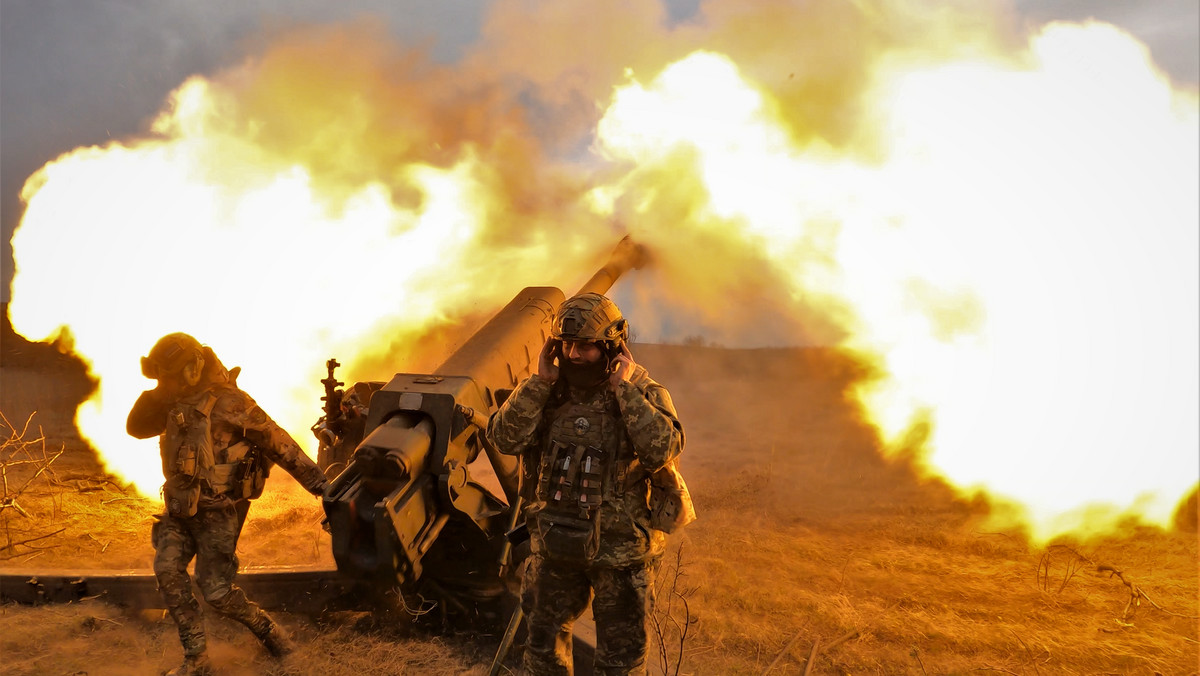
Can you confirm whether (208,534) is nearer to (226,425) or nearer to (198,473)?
(198,473)

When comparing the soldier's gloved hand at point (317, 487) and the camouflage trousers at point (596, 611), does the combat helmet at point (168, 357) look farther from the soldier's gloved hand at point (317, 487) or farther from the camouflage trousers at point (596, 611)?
the camouflage trousers at point (596, 611)

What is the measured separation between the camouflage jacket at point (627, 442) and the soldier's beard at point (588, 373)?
0.25 ft

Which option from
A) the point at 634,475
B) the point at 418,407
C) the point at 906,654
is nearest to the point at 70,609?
the point at 418,407

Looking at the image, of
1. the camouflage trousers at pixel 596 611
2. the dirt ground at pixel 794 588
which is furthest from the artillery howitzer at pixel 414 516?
the camouflage trousers at pixel 596 611

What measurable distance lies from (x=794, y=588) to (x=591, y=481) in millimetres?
3651

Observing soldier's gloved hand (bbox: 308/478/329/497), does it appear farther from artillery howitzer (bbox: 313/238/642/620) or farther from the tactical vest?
the tactical vest

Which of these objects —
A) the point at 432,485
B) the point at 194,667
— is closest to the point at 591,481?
the point at 432,485

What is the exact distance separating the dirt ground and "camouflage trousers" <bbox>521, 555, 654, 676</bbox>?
49 cm

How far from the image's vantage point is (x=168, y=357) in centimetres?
441

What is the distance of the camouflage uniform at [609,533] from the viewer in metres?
3.58

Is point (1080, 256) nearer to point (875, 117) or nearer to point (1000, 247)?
point (1000, 247)

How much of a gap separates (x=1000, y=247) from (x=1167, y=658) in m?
4.45

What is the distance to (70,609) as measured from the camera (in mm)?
5258

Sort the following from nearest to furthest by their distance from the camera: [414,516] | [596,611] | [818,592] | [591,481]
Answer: [591,481] < [596,611] < [414,516] < [818,592]
